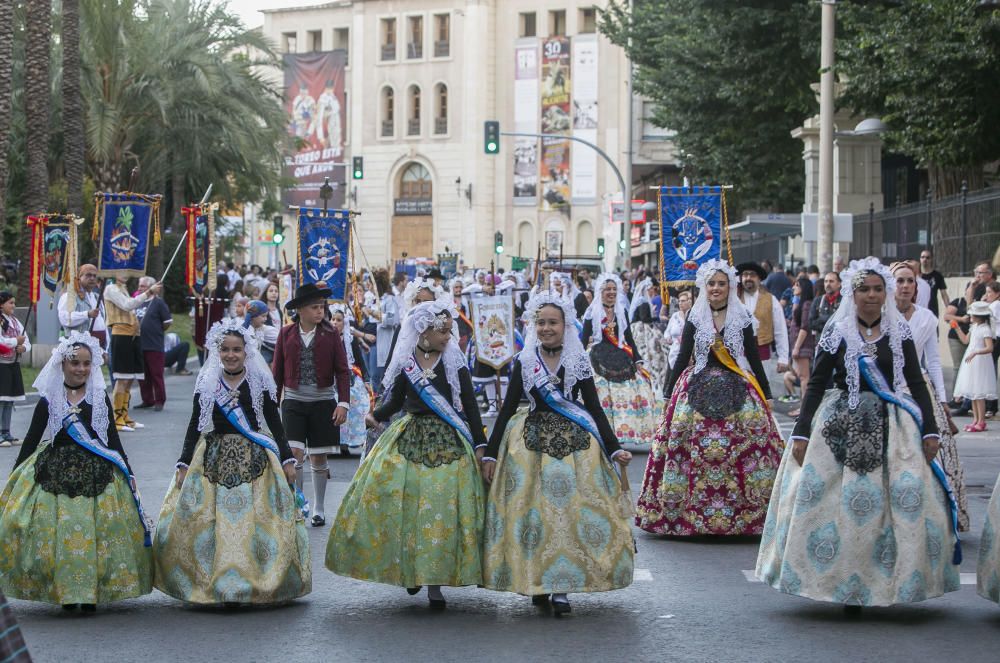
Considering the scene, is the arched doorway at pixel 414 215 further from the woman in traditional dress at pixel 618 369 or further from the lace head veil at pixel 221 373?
the lace head veil at pixel 221 373

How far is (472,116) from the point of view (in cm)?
8050

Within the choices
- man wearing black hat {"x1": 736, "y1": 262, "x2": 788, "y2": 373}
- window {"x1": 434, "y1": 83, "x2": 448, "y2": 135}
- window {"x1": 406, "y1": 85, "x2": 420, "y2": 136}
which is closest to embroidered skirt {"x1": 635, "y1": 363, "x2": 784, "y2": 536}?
man wearing black hat {"x1": 736, "y1": 262, "x2": 788, "y2": 373}

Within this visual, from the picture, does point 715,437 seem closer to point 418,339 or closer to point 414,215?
point 418,339

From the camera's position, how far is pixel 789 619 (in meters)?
7.63

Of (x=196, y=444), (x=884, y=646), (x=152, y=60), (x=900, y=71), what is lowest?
(x=884, y=646)

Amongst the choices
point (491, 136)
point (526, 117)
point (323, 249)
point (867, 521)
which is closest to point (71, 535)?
point (867, 521)

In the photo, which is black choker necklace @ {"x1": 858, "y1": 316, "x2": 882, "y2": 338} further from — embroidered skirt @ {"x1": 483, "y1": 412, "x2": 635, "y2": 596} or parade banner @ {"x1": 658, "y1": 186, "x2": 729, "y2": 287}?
parade banner @ {"x1": 658, "y1": 186, "x2": 729, "y2": 287}

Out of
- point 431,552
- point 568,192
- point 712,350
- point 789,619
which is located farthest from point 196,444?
point 568,192

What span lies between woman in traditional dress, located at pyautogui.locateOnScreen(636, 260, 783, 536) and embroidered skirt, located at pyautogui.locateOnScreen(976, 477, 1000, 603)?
2.63 m

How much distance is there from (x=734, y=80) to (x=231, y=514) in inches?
1017

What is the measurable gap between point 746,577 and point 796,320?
16.5 metres

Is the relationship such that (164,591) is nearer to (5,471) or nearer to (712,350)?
(712,350)

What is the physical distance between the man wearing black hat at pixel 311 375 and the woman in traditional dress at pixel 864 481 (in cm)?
367

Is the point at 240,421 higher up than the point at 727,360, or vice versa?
the point at 727,360
